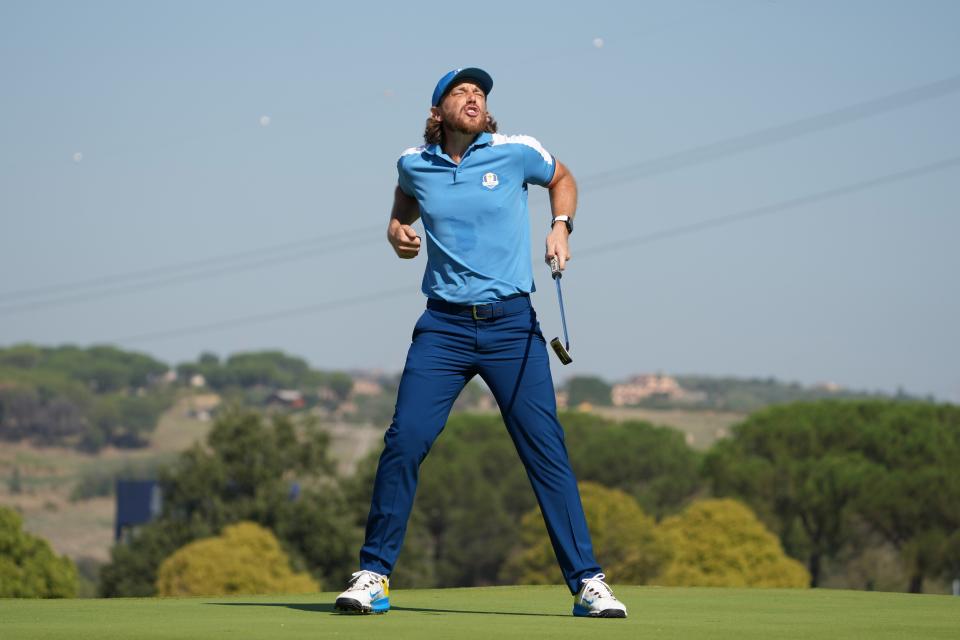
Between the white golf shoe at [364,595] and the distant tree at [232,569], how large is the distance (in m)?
41.9

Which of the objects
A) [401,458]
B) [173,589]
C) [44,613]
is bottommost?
[173,589]

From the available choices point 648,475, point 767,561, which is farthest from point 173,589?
point 648,475

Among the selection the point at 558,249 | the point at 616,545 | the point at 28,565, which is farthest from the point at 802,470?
the point at 558,249

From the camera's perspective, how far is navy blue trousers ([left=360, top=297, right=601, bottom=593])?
7957 mm

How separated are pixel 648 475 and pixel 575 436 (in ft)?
28.1

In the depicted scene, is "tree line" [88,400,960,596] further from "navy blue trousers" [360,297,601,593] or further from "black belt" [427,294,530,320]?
"black belt" [427,294,530,320]

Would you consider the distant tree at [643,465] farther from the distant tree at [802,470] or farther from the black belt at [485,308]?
the black belt at [485,308]

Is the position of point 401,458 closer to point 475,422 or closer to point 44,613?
point 44,613

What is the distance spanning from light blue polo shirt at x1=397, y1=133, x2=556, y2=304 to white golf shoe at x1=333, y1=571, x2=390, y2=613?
1.39 m

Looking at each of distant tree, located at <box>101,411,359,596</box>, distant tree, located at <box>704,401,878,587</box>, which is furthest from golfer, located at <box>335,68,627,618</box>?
distant tree, located at <box>704,401,878,587</box>

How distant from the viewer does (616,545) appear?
57.8m

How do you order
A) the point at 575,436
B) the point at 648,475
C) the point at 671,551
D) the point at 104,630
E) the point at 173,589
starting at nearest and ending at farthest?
the point at 104,630
the point at 173,589
the point at 671,551
the point at 648,475
the point at 575,436

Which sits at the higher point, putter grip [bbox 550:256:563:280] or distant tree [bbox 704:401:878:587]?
putter grip [bbox 550:256:563:280]

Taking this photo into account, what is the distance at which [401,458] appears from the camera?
7980mm
